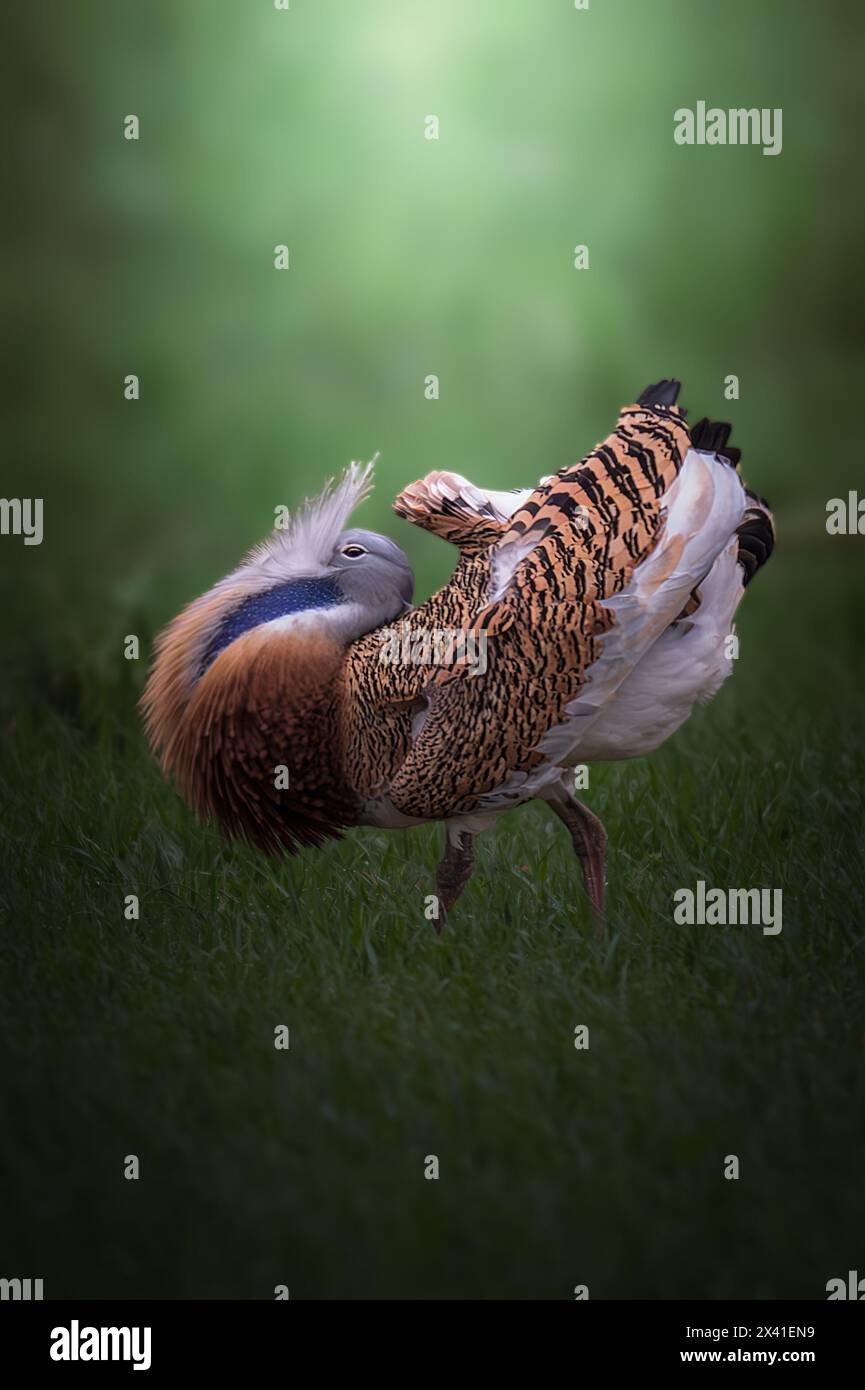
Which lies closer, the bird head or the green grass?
the green grass

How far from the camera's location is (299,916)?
337 centimetres

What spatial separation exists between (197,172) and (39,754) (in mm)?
3858

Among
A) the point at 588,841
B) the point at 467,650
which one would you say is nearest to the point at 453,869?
the point at 588,841

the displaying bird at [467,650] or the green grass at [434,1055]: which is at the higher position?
the displaying bird at [467,650]

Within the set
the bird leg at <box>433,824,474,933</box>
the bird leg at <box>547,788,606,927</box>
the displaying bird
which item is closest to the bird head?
the displaying bird

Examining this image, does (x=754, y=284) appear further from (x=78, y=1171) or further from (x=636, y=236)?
(x=78, y=1171)

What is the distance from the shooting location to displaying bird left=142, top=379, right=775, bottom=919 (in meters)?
2.95

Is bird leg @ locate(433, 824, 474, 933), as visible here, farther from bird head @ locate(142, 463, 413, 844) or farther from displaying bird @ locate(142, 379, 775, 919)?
bird head @ locate(142, 463, 413, 844)

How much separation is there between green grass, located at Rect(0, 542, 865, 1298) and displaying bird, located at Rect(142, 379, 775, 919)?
0.82 feet

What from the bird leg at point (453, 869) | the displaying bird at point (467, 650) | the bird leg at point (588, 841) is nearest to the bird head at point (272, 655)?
the displaying bird at point (467, 650)

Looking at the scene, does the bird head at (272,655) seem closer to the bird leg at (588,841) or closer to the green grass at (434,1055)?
the green grass at (434,1055)

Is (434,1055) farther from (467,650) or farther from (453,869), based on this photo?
(467,650)

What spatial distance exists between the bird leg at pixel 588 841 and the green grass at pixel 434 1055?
0.26 ft

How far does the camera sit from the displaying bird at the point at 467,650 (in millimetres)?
2945
